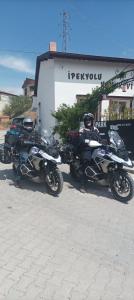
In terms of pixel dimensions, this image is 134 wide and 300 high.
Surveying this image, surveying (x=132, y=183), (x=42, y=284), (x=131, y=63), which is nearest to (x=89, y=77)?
(x=131, y=63)

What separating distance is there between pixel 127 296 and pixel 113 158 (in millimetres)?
3274

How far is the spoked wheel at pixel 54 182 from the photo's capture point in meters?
6.05

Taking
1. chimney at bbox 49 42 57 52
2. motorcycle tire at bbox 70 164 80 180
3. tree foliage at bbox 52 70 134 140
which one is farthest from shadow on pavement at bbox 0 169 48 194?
chimney at bbox 49 42 57 52

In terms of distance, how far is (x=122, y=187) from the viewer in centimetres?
593

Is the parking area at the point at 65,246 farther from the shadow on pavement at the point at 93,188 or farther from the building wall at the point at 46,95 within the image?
the building wall at the point at 46,95

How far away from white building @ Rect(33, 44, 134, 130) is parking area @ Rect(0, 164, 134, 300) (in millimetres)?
10016

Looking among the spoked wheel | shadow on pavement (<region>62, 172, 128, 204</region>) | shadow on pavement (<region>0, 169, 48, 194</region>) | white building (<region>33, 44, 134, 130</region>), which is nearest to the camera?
the spoked wheel

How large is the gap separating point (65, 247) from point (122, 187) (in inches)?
91.6

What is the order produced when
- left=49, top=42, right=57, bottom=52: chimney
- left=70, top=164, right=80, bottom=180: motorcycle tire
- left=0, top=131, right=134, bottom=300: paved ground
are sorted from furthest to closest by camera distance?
left=49, top=42, right=57, bottom=52: chimney
left=70, top=164, right=80, bottom=180: motorcycle tire
left=0, top=131, right=134, bottom=300: paved ground

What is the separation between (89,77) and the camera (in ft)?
52.8

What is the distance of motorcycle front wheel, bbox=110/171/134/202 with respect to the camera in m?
5.75

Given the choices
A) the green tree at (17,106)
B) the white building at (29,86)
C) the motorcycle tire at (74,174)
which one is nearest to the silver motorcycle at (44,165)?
the motorcycle tire at (74,174)

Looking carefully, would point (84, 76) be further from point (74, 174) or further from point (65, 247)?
point (65, 247)

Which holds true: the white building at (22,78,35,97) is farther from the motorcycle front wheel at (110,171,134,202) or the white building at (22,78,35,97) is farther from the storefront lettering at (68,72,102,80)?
the motorcycle front wheel at (110,171,134,202)
